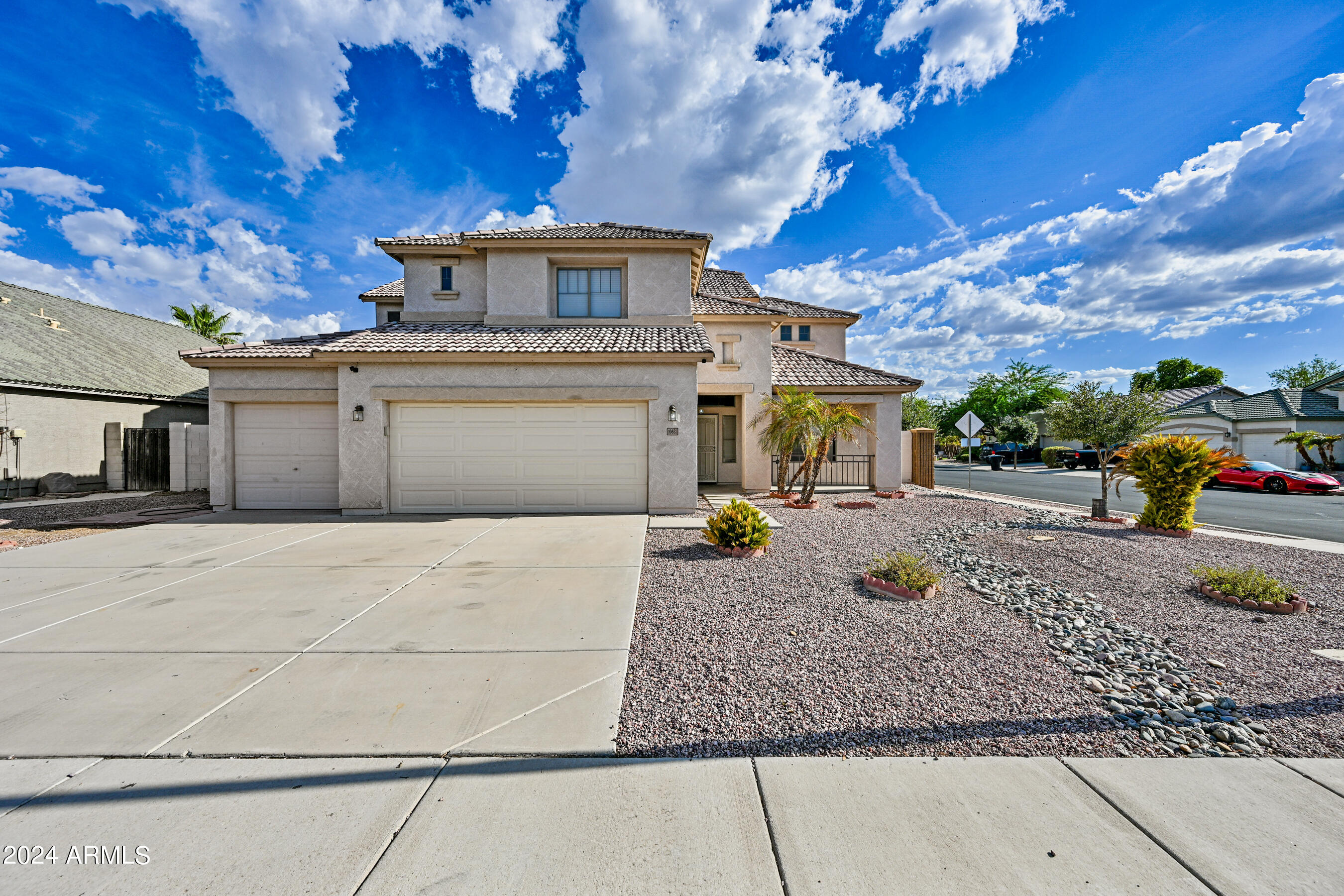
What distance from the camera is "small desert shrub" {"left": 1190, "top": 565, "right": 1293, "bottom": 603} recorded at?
17.2ft

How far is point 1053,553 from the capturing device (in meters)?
7.57

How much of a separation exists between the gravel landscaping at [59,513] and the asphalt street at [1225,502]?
869 inches

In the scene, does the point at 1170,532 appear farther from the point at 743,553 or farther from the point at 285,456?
the point at 285,456

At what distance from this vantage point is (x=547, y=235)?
494 inches

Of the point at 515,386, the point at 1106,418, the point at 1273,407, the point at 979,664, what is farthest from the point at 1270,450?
the point at 515,386

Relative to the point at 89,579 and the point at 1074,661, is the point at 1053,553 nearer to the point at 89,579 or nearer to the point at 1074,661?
the point at 1074,661

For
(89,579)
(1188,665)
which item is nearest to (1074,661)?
(1188,665)

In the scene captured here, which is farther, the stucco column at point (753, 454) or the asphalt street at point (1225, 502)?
the stucco column at point (753, 454)

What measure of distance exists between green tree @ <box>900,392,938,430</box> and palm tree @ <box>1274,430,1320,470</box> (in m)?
24.3

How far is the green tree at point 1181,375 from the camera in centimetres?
5512

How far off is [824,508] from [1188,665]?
779cm

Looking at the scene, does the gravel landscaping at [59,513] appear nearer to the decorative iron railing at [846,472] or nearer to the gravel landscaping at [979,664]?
the gravel landscaping at [979,664]

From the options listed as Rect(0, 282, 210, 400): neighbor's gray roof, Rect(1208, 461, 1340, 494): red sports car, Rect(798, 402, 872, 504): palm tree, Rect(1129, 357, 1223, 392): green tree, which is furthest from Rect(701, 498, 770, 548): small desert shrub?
Rect(1129, 357, 1223, 392): green tree

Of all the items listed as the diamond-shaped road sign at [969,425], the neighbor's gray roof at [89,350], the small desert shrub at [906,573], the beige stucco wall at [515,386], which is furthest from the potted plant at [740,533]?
the neighbor's gray roof at [89,350]
